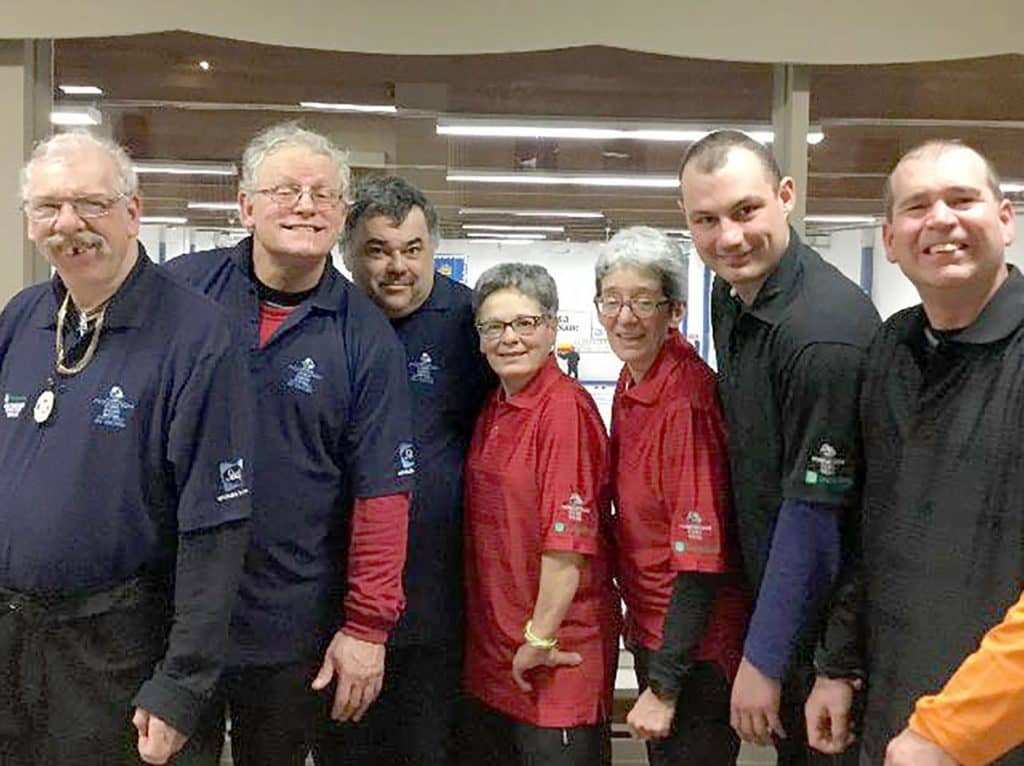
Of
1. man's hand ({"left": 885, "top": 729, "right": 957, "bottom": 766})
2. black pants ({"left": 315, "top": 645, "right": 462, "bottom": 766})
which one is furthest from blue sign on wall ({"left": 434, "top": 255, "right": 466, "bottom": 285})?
man's hand ({"left": 885, "top": 729, "right": 957, "bottom": 766})

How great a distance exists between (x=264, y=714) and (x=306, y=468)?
482 mm

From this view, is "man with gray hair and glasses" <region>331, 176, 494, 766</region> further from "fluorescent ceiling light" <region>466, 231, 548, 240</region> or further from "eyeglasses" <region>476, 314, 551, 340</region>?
"fluorescent ceiling light" <region>466, 231, 548, 240</region>

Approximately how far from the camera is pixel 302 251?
1.94 meters

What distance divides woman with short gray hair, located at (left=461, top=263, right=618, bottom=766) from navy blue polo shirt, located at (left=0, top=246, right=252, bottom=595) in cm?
56

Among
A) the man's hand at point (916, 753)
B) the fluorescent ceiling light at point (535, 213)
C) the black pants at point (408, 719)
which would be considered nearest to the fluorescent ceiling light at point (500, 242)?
the fluorescent ceiling light at point (535, 213)

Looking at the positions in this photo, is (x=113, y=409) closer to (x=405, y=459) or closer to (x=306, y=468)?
(x=306, y=468)

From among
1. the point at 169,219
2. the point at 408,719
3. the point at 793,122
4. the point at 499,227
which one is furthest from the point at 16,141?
the point at 793,122

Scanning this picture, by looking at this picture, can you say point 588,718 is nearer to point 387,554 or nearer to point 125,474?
point 387,554

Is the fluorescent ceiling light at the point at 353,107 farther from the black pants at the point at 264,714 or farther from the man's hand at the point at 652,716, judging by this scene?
the man's hand at the point at 652,716

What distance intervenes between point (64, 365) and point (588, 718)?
3.85ft

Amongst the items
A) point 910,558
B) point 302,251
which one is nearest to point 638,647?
point 910,558

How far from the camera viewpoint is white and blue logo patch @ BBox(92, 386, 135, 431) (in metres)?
1.65

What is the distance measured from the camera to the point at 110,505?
1.65m

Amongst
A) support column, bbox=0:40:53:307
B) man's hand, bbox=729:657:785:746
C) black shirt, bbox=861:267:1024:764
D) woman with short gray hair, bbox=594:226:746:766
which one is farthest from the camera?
support column, bbox=0:40:53:307
